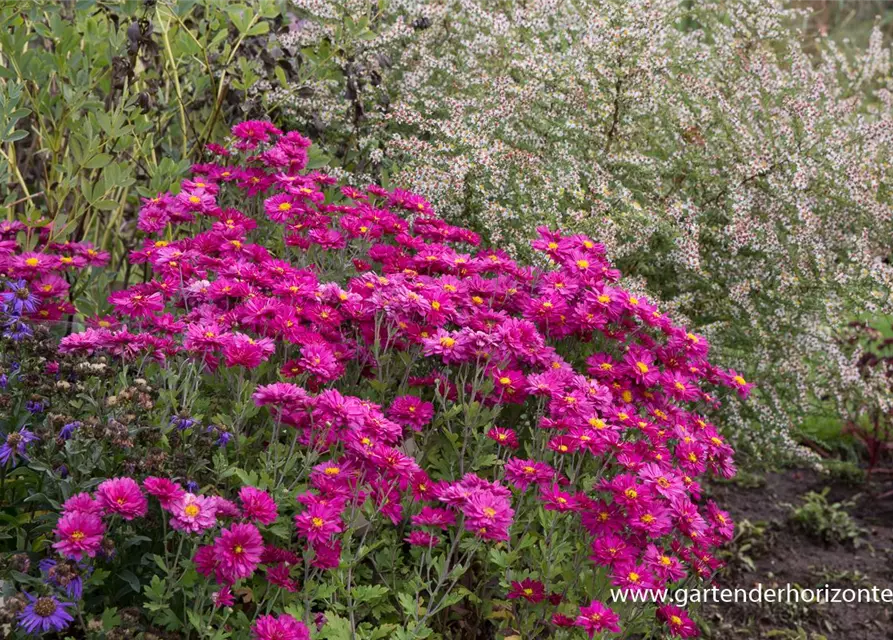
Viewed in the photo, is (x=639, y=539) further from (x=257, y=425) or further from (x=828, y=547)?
(x=828, y=547)

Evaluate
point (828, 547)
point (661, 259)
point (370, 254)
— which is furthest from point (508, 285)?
point (828, 547)

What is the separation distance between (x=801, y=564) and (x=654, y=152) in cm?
173

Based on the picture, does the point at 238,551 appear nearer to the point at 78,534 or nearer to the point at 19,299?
the point at 78,534

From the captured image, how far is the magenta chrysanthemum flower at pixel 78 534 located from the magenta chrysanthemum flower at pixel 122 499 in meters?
0.03

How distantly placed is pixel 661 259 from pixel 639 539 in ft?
5.61

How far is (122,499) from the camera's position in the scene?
1612mm

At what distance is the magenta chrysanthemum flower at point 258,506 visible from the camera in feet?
5.47

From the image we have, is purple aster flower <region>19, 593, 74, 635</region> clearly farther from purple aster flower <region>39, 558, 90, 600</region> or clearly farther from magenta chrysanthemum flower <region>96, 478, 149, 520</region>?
magenta chrysanthemum flower <region>96, 478, 149, 520</region>

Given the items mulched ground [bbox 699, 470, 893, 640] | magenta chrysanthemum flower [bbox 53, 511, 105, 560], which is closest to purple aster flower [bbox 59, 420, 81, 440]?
magenta chrysanthemum flower [bbox 53, 511, 105, 560]

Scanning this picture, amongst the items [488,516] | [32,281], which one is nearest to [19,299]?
[32,281]

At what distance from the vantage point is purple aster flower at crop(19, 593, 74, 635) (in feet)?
5.19

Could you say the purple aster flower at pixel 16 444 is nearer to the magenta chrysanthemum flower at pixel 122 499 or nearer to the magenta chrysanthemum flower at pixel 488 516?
the magenta chrysanthemum flower at pixel 122 499

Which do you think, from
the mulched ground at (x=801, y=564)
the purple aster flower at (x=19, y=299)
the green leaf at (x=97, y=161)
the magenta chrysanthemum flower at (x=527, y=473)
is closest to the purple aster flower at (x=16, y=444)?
the purple aster flower at (x=19, y=299)

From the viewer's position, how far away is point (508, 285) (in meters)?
2.63
